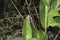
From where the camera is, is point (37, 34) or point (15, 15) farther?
point (15, 15)

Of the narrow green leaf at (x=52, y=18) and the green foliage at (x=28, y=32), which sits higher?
the narrow green leaf at (x=52, y=18)

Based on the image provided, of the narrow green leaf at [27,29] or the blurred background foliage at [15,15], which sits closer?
the narrow green leaf at [27,29]

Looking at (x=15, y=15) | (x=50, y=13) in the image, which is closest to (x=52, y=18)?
(x=50, y=13)

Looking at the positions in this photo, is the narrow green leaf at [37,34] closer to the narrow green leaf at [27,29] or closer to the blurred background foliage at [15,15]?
the narrow green leaf at [27,29]

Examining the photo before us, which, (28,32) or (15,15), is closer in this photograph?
(28,32)

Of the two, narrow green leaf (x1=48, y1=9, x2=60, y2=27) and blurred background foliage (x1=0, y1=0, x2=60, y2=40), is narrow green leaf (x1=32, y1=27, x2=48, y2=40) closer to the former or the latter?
narrow green leaf (x1=48, y1=9, x2=60, y2=27)

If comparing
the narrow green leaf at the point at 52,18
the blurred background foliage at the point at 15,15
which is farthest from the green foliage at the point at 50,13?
the blurred background foliage at the point at 15,15

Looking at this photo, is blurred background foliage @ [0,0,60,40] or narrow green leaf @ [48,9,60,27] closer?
narrow green leaf @ [48,9,60,27]

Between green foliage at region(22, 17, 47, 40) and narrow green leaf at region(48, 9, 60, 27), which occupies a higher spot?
narrow green leaf at region(48, 9, 60, 27)

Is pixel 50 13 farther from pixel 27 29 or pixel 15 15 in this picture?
pixel 15 15

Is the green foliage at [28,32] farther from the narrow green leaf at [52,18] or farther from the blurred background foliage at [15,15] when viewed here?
the blurred background foliage at [15,15]

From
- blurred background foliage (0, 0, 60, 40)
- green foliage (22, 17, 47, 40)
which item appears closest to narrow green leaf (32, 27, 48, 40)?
green foliage (22, 17, 47, 40)
